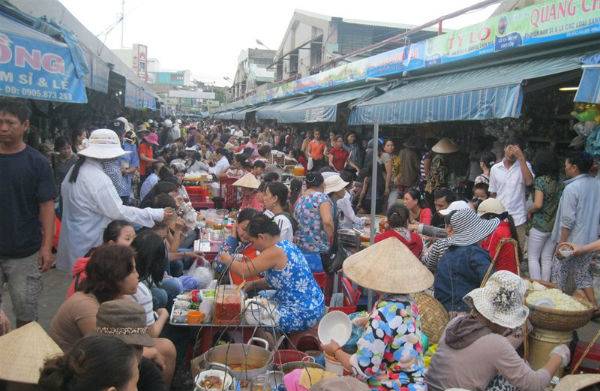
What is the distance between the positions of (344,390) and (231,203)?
690 centimetres

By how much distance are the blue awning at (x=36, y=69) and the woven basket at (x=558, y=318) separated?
4597mm

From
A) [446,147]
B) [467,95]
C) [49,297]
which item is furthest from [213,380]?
[446,147]

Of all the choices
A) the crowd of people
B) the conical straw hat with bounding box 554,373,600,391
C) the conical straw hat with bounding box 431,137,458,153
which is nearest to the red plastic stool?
the crowd of people

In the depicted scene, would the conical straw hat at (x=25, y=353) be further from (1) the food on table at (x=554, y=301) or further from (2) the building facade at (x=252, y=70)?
(2) the building facade at (x=252, y=70)

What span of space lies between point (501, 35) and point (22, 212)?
6.71 metres

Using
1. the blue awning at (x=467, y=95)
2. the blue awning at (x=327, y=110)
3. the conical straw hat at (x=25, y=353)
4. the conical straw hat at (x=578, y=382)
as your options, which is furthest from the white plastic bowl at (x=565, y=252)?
the blue awning at (x=327, y=110)

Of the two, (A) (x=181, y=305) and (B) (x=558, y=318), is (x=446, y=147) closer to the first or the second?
(B) (x=558, y=318)

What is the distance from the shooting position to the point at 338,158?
1269cm

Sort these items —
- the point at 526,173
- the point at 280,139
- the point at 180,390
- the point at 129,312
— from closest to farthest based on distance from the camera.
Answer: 1. the point at 129,312
2. the point at 180,390
3. the point at 526,173
4. the point at 280,139

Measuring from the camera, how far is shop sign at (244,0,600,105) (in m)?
5.95

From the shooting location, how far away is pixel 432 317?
13.4ft

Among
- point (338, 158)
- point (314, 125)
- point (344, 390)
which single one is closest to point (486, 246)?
point (344, 390)

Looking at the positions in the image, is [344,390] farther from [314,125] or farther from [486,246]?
[314,125]

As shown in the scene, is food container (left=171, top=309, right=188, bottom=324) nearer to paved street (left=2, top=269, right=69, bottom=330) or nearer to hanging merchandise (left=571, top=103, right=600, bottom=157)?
paved street (left=2, top=269, right=69, bottom=330)
